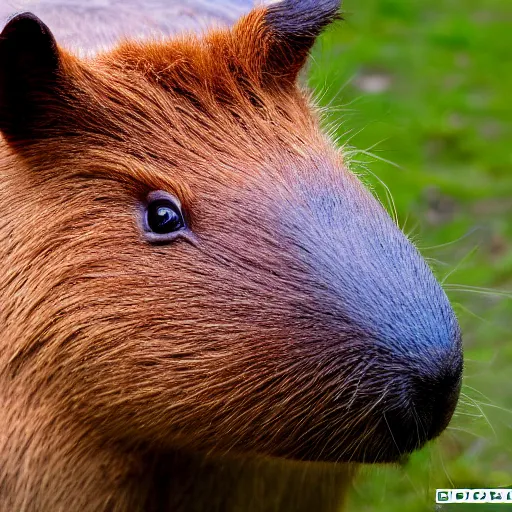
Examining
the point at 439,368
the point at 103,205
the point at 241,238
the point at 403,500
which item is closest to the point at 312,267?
the point at 241,238

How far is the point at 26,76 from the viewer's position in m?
2.01

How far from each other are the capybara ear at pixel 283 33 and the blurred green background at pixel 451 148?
78 centimetres

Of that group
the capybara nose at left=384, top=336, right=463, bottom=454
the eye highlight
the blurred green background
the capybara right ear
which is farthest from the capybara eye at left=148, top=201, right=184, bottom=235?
the blurred green background

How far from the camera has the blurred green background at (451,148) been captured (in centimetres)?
384

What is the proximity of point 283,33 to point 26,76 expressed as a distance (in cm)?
59

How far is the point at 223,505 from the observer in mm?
2383

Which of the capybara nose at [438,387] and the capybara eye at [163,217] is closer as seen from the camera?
the capybara nose at [438,387]

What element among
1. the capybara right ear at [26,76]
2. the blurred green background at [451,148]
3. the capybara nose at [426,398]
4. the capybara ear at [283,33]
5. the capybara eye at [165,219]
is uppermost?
the blurred green background at [451,148]

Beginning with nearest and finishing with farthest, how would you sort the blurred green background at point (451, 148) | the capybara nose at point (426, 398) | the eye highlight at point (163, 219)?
the capybara nose at point (426, 398)
the eye highlight at point (163, 219)
the blurred green background at point (451, 148)

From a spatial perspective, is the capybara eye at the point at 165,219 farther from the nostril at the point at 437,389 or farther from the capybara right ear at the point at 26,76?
the nostril at the point at 437,389

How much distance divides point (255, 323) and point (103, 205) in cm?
42

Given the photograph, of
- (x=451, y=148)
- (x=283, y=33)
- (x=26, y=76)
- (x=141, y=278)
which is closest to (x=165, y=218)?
(x=141, y=278)

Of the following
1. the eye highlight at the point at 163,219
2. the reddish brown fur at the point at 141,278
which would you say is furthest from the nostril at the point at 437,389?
the eye highlight at the point at 163,219

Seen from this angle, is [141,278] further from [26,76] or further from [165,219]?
[26,76]
